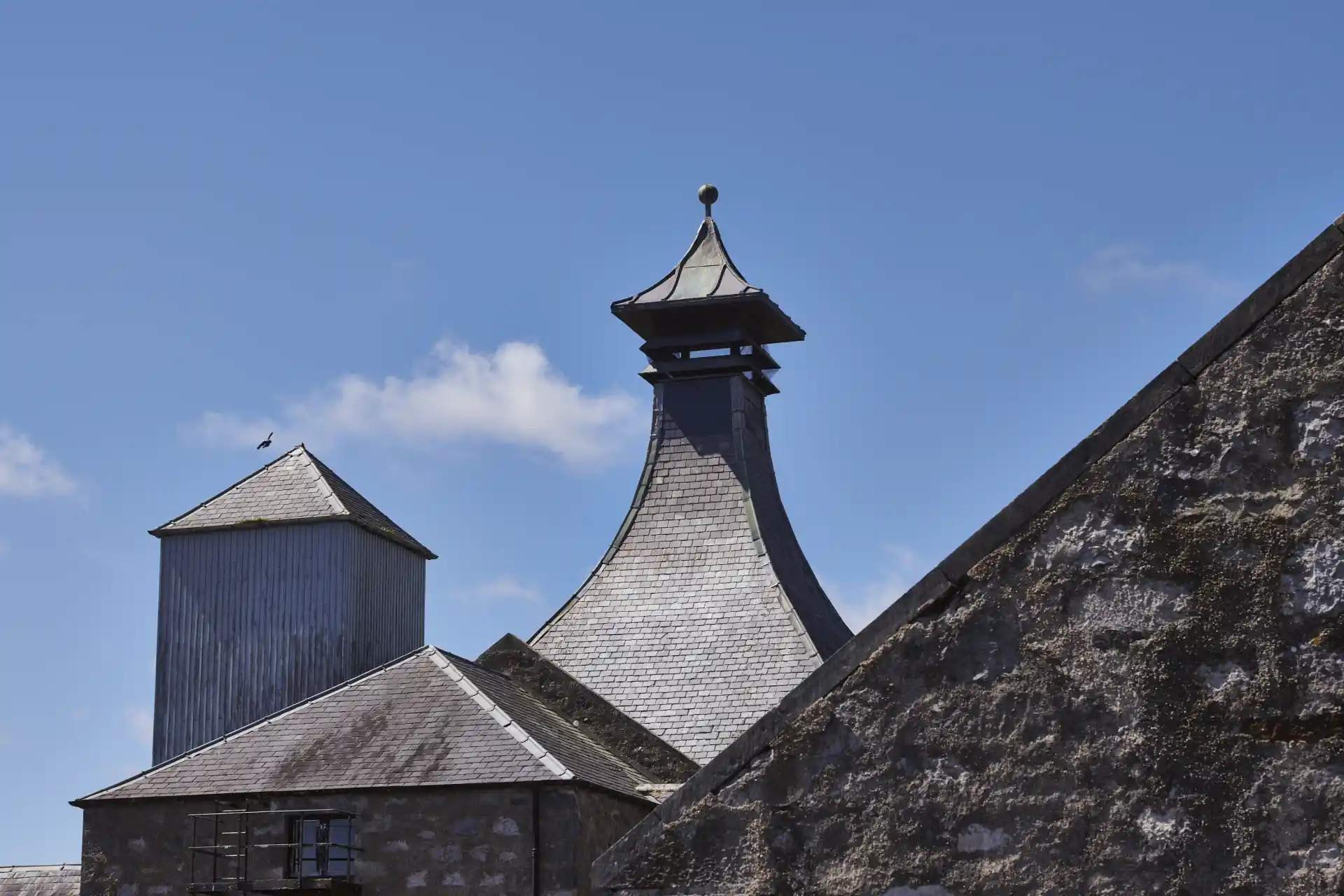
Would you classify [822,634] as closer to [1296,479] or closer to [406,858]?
[406,858]

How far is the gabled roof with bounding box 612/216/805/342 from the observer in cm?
2769

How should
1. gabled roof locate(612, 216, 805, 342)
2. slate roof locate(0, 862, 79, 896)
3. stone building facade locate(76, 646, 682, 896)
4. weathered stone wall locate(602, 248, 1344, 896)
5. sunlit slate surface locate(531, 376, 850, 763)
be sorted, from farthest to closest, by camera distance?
gabled roof locate(612, 216, 805, 342), slate roof locate(0, 862, 79, 896), sunlit slate surface locate(531, 376, 850, 763), stone building facade locate(76, 646, 682, 896), weathered stone wall locate(602, 248, 1344, 896)

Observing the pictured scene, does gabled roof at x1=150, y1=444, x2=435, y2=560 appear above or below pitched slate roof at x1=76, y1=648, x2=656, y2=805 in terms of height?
above

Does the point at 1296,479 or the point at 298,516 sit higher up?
the point at 298,516

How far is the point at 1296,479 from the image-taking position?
17.9ft

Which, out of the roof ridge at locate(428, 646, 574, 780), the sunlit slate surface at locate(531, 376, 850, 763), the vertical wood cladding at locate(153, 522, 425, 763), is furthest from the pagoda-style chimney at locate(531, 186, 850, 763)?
the roof ridge at locate(428, 646, 574, 780)

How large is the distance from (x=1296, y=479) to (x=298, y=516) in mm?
20111

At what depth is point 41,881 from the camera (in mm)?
26484

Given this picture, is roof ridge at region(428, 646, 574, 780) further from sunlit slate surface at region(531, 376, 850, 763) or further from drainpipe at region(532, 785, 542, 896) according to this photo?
sunlit slate surface at region(531, 376, 850, 763)

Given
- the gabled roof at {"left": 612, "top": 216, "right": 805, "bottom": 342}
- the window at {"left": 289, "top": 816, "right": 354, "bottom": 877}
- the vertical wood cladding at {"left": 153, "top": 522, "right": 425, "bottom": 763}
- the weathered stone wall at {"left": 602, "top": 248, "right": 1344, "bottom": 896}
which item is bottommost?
the weathered stone wall at {"left": 602, "top": 248, "right": 1344, "bottom": 896}

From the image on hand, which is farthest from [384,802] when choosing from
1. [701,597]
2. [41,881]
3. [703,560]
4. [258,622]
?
[41,881]

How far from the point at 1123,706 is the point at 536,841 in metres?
12.7

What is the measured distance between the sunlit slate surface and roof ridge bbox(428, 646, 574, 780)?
349 centimetres

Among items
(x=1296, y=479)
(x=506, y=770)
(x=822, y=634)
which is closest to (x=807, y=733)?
(x=1296, y=479)
